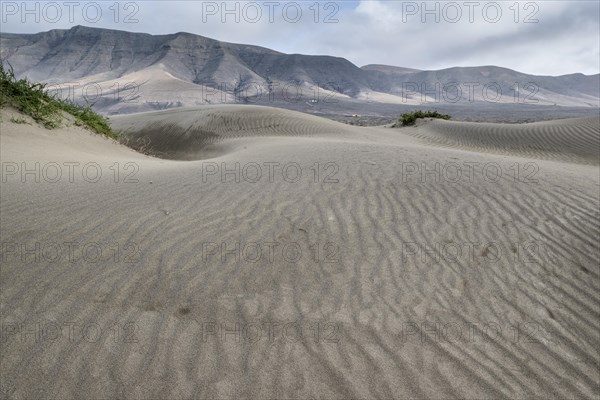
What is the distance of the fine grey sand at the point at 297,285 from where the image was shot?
237 cm

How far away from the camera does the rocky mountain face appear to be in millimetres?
97694

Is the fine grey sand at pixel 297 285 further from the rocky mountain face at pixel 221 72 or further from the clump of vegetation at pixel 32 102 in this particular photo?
the rocky mountain face at pixel 221 72

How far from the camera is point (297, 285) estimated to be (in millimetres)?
3037

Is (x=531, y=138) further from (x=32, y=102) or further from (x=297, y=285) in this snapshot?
(x=32, y=102)

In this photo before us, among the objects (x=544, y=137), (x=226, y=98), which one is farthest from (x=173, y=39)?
(x=544, y=137)

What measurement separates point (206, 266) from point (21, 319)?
1.19 meters

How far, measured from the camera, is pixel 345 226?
382 centimetres

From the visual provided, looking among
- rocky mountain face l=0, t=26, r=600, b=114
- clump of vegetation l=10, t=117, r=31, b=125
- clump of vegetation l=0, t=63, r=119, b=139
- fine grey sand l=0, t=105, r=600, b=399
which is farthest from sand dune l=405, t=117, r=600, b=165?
rocky mountain face l=0, t=26, r=600, b=114

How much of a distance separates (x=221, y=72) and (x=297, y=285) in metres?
117

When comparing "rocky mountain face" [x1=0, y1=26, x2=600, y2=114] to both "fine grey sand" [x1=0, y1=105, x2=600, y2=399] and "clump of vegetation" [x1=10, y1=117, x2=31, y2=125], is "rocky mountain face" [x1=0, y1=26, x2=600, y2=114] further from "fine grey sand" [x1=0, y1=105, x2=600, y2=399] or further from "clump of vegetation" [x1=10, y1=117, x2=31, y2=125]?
"fine grey sand" [x1=0, y1=105, x2=600, y2=399]

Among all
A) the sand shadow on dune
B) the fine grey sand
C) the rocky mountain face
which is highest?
the rocky mountain face

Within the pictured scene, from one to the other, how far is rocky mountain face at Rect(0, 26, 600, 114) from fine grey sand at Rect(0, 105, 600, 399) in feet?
262

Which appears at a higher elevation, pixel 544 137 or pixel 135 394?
pixel 544 137

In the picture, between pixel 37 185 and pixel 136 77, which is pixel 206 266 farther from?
pixel 136 77
